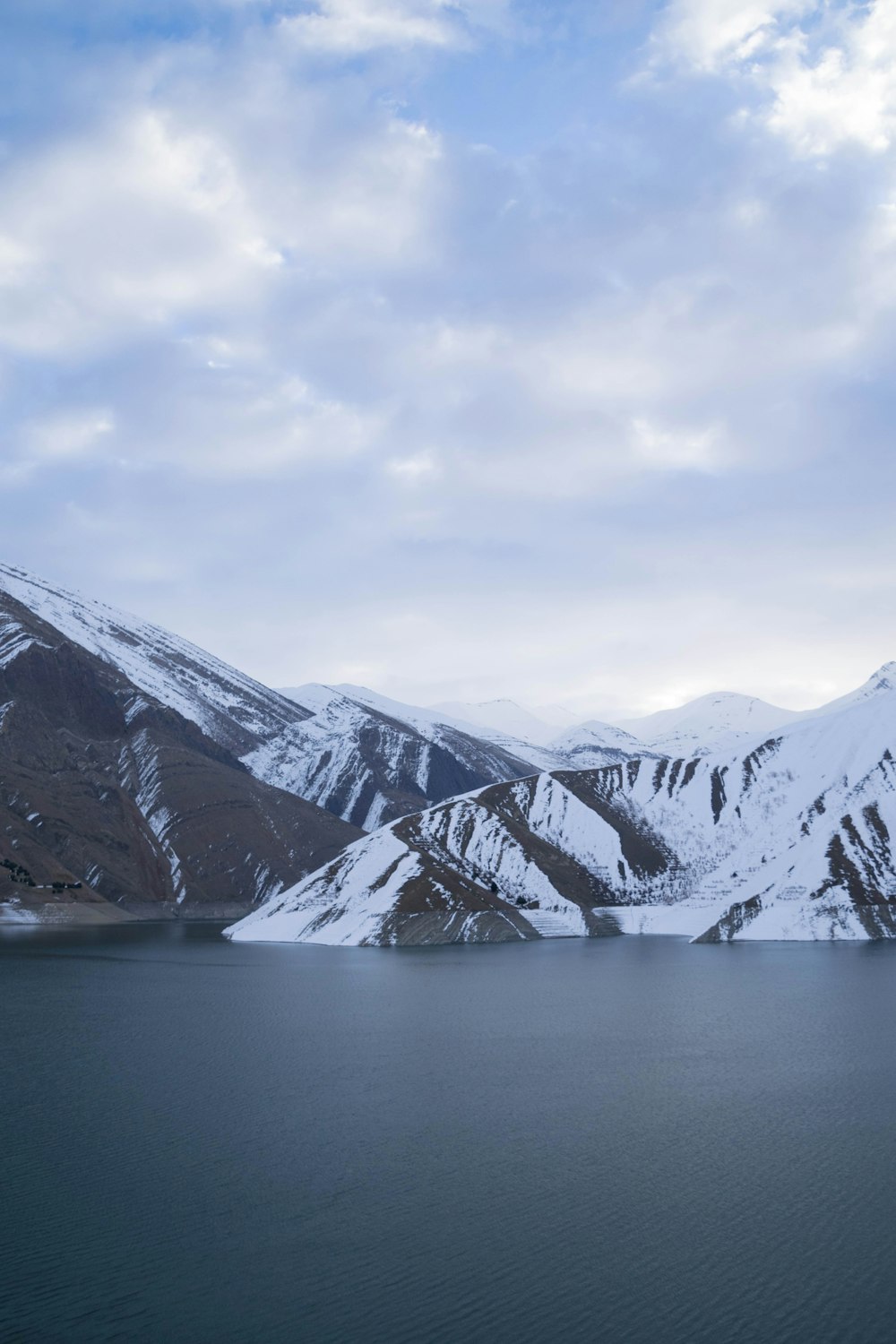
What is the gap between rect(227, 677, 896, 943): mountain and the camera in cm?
13588

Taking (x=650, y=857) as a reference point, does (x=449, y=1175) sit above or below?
→ below

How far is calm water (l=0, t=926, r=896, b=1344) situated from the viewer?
22359mm

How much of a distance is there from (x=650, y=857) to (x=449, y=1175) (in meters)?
146

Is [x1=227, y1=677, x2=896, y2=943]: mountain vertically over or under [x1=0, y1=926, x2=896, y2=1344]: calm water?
over

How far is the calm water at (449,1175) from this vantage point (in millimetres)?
22359

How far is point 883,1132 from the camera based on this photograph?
3609cm

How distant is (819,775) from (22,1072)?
145m

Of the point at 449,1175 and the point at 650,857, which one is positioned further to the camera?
the point at 650,857

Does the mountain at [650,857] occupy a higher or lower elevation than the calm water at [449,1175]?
higher

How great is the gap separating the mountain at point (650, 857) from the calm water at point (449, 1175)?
6973cm

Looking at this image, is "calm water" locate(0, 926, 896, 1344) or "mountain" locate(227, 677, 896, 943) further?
"mountain" locate(227, 677, 896, 943)

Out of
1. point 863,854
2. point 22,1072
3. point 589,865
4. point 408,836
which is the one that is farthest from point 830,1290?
point 589,865

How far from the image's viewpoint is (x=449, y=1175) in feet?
104

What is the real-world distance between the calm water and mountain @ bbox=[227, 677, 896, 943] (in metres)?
69.7
